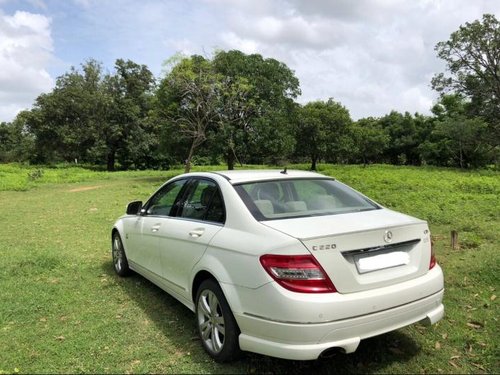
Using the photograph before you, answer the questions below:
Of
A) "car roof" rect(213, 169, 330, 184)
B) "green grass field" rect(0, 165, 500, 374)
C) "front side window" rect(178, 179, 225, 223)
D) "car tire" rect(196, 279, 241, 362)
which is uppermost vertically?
"car roof" rect(213, 169, 330, 184)

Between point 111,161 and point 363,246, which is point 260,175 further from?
point 111,161

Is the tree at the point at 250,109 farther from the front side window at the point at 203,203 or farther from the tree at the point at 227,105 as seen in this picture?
the front side window at the point at 203,203

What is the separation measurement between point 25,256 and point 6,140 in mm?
69418

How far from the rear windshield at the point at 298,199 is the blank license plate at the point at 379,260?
0.59 meters

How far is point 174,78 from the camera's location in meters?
24.9

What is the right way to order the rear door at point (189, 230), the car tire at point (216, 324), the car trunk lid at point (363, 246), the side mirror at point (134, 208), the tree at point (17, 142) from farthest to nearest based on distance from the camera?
the tree at point (17, 142)
the side mirror at point (134, 208)
the rear door at point (189, 230)
the car tire at point (216, 324)
the car trunk lid at point (363, 246)

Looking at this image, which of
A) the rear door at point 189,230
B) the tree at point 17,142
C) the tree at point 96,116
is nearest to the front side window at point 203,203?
the rear door at point 189,230

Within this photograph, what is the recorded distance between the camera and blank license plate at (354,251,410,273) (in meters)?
3.04

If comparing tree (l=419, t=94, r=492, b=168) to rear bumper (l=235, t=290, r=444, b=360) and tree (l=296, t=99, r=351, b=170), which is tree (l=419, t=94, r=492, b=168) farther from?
rear bumper (l=235, t=290, r=444, b=360)

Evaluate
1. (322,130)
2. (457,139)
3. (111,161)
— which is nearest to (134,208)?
(322,130)

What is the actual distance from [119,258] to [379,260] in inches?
161

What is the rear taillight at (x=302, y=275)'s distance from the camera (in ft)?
9.39

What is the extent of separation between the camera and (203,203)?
4121 millimetres

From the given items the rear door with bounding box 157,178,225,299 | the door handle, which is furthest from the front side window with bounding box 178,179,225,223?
the door handle
